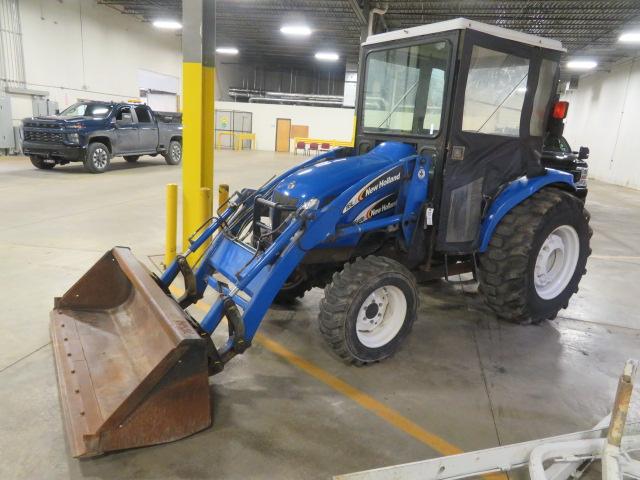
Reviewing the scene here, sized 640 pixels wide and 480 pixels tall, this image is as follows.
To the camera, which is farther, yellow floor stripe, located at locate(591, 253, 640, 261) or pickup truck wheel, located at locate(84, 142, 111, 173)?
pickup truck wheel, located at locate(84, 142, 111, 173)

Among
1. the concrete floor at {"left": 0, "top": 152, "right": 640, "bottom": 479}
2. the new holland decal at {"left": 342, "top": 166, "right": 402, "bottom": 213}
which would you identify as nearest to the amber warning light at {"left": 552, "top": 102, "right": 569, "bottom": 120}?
the new holland decal at {"left": 342, "top": 166, "right": 402, "bottom": 213}

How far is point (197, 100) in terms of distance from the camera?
507 centimetres

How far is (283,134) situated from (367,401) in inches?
975

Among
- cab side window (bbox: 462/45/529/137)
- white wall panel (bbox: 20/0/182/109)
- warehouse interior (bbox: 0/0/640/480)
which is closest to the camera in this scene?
warehouse interior (bbox: 0/0/640/480)

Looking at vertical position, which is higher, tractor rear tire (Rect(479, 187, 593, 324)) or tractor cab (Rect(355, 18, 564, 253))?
tractor cab (Rect(355, 18, 564, 253))

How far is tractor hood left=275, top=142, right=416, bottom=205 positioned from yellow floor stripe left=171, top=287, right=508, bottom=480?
116cm

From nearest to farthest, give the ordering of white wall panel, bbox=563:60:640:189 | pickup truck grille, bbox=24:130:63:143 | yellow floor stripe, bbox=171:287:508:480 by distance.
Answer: yellow floor stripe, bbox=171:287:508:480 < pickup truck grille, bbox=24:130:63:143 < white wall panel, bbox=563:60:640:189

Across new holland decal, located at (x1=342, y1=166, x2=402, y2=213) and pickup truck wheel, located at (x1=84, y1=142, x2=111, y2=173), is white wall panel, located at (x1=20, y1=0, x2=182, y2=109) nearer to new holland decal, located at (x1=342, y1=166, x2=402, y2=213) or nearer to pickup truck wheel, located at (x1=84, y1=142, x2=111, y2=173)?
pickup truck wheel, located at (x1=84, y1=142, x2=111, y2=173)

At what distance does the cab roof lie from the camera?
3482 mm

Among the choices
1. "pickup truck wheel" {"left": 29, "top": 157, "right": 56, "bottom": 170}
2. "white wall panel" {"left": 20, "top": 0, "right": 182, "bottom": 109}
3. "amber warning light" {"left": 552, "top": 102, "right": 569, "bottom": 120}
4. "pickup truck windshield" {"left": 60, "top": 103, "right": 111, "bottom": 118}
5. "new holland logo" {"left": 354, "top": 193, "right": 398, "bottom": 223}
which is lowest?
"pickup truck wheel" {"left": 29, "top": 157, "right": 56, "bottom": 170}

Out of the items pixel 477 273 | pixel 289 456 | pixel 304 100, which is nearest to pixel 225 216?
pixel 289 456

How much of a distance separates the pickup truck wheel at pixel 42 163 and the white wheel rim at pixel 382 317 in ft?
42.0

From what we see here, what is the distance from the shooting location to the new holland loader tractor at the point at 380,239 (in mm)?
2766

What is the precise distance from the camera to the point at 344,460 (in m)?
2.51
